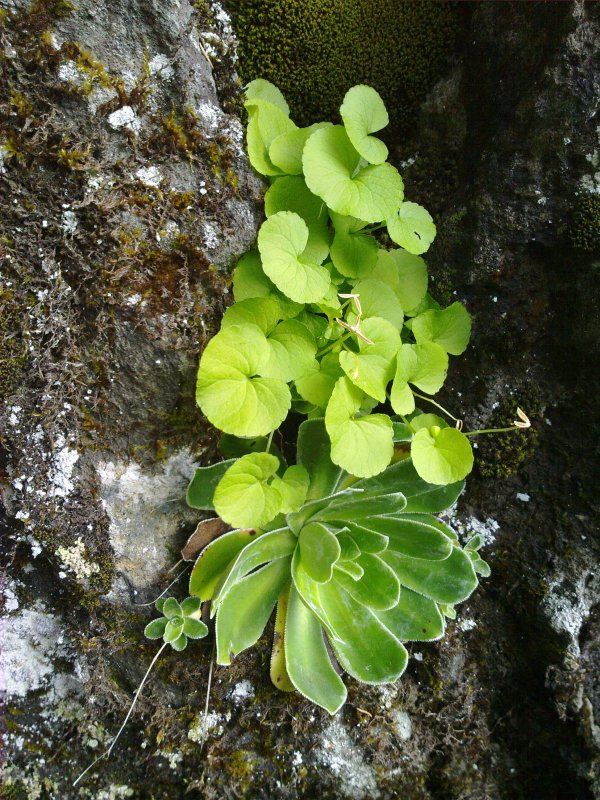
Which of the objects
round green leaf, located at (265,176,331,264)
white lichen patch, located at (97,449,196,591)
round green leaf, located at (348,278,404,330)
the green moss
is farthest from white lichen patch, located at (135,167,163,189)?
white lichen patch, located at (97,449,196,591)

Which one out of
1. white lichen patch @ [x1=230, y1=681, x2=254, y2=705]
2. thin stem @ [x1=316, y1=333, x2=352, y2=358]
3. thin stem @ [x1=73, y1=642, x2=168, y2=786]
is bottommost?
thin stem @ [x1=73, y1=642, x2=168, y2=786]

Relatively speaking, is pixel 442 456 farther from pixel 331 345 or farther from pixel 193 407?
pixel 193 407

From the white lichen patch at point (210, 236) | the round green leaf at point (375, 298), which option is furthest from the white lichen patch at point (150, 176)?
the round green leaf at point (375, 298)

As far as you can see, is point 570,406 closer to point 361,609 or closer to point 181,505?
point 361,609

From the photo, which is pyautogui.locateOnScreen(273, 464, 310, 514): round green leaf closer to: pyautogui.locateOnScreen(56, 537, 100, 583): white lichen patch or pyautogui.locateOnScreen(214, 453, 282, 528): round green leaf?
pyautogui.locateOnScreen(214, 453, 282, 528): round green leaf

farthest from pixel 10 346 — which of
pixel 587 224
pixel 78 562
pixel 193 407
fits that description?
pixel 587 224

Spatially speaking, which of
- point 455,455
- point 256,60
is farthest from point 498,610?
point 256,60
